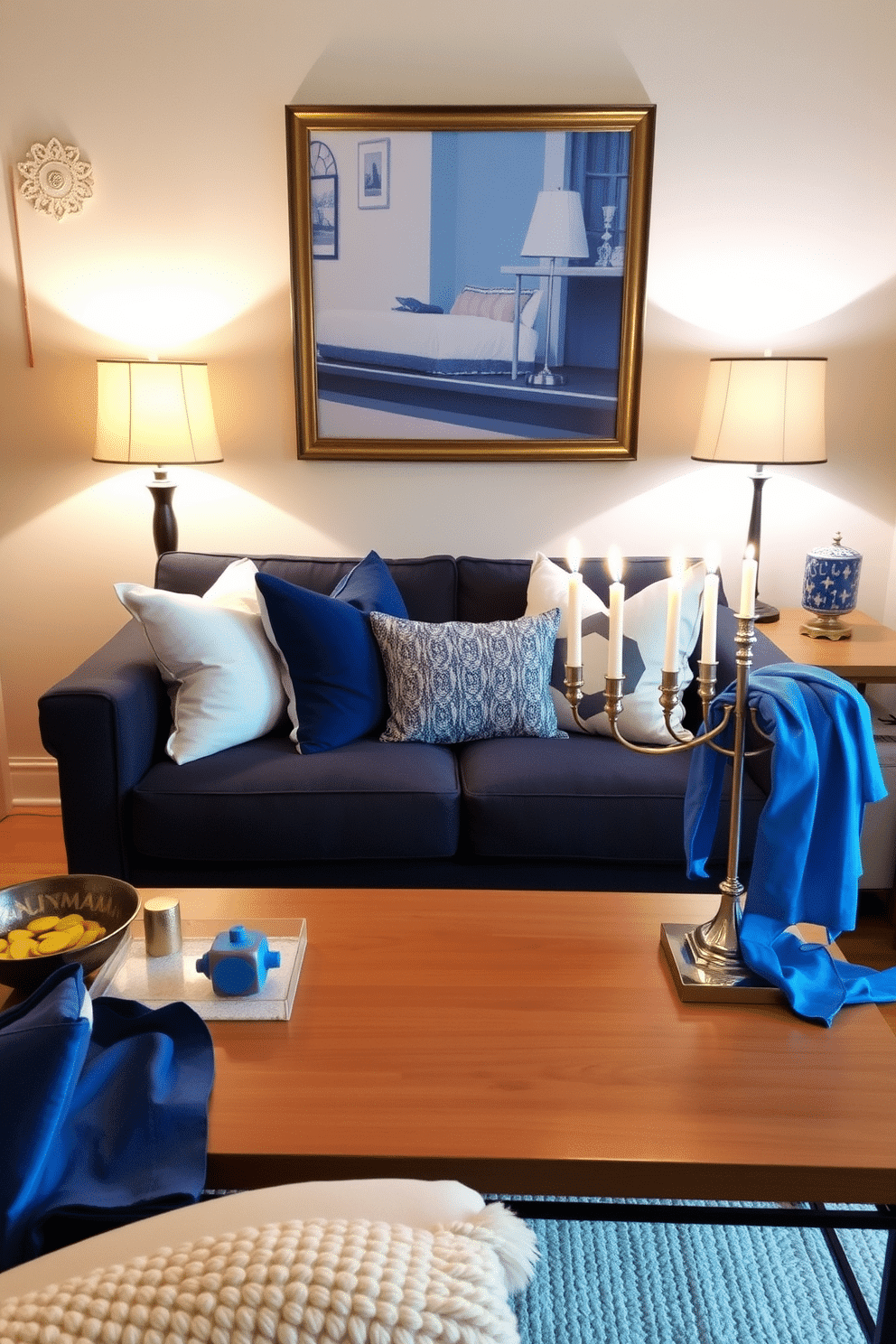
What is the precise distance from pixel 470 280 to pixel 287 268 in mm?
550

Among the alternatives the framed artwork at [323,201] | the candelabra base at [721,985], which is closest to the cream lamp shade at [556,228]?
the framed artwork at [323,201]

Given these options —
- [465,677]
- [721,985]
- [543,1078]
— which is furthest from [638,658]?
[543,1078]

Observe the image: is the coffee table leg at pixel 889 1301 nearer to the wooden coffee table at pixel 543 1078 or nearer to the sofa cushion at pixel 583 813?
the wooden coffee table at pixel 543 1078

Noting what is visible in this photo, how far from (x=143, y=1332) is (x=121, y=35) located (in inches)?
128

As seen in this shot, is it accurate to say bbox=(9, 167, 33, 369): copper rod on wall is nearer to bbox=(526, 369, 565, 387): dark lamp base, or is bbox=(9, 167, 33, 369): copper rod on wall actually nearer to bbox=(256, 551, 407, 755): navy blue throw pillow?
bbox=(256, 551, 407, 755): navy blue throw pillow

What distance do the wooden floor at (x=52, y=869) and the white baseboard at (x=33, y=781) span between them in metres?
0.03

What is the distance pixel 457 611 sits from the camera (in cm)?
299

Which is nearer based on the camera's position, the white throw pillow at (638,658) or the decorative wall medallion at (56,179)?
the white throw pillow at (638,658)

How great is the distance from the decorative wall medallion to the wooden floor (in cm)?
187

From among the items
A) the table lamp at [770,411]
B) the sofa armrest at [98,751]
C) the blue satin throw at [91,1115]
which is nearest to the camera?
the blue satin throw at [91,1115]

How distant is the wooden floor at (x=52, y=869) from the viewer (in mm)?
2629

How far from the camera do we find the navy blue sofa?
2.39 meters

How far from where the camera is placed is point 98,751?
93.3 inches

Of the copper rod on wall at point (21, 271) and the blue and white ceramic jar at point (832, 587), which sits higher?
the copper rod on wall at point (21, 271)
